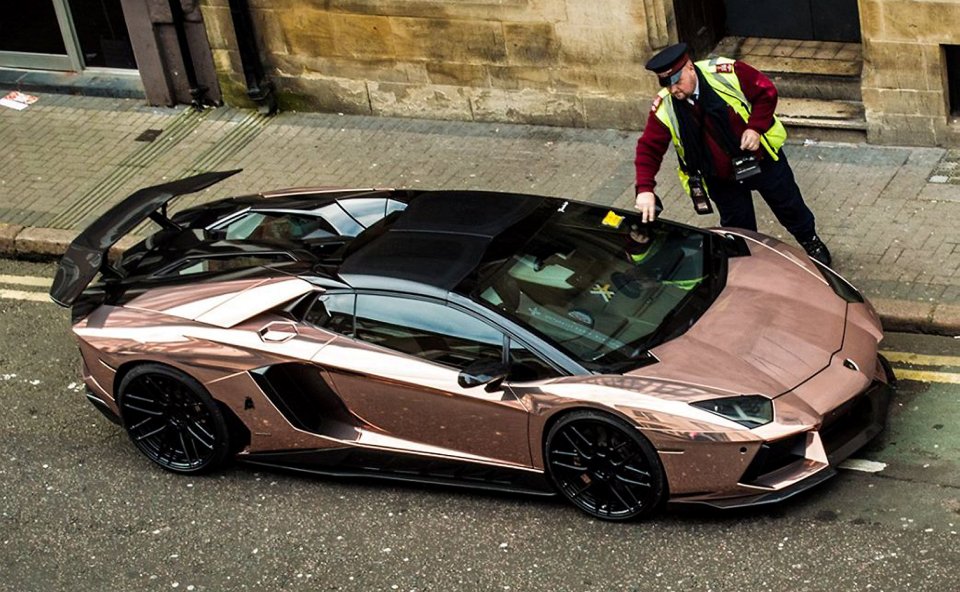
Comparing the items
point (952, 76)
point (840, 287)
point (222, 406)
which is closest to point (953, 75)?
point (952, 76)

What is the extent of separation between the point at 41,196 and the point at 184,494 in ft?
16.3

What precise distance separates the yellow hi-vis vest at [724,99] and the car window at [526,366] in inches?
87.5

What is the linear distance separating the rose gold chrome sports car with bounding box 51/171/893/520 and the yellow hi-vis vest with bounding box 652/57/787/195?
0.70 metres

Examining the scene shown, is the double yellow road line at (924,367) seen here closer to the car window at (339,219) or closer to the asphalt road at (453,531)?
the asphalt road at (453,531)

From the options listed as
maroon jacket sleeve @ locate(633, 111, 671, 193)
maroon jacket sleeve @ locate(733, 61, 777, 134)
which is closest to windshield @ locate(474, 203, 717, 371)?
maroon jacket sleeve @ locate(633, 111, 671, 193)

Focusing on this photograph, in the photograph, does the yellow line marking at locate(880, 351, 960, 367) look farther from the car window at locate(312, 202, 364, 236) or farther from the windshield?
the car window at locate(312, 202, 364, 236)

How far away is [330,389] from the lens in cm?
882

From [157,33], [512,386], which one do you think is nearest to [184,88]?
[157,33]

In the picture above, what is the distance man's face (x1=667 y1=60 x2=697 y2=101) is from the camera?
958cm

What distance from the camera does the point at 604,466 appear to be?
8.22 meters

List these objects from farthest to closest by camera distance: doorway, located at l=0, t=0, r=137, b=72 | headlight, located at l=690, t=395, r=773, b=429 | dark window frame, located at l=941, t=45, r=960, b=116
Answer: doorway, located at l=0, t=0, r=137, b=72 < dark window frame, located at l=941, t=45, r=960, b=116 < headlight, located at l=690, t=395, r=773, b=429

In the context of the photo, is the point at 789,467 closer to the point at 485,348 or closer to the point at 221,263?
the point at 485,348

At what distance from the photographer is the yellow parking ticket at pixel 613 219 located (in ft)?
30.7

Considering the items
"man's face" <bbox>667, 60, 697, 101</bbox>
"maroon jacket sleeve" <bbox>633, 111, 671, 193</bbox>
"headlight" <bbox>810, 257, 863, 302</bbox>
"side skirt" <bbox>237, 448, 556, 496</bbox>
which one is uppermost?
"man's face" <bbox>667, 60, 697, 101</bbox>
